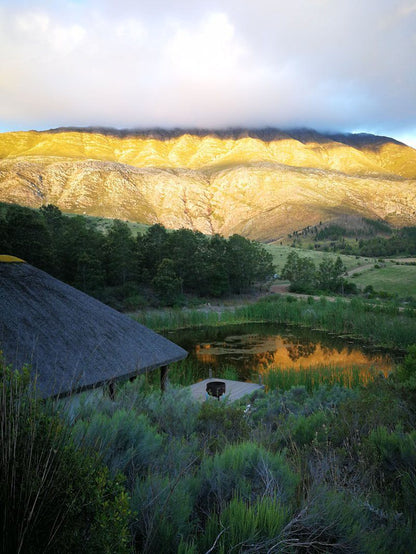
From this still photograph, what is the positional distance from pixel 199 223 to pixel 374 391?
108635 mm

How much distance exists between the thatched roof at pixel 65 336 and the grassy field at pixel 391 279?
3312 centimetres

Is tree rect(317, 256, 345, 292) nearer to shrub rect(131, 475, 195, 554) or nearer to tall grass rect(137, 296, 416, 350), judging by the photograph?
tall grass rect(137, 296, 416, 350)

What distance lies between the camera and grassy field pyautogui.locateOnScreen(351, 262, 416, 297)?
37.6 m

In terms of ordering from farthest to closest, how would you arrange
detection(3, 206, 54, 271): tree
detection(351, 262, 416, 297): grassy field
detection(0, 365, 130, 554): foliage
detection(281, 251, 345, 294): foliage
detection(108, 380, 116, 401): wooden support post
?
detection(281, 251, 345, 294): foliage < detection(351, 262, 416, 297): grassy field < detection(3, 206, 54, 271): tree < detection(108, 380, 116, 401): wooden support post < detection(0, 365, 130, 554): foliage

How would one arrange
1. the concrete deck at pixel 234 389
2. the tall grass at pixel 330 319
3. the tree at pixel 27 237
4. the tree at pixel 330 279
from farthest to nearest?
the tree at pixel 330 279 → the tree at pixel 27 237 → the tall grass at pixel 330 319 → the concrete deck at pixel 234 389

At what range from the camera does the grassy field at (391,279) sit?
3761cm

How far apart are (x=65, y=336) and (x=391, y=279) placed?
39557mm

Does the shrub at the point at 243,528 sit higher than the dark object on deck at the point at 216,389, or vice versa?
the shrub at the point at 243,528

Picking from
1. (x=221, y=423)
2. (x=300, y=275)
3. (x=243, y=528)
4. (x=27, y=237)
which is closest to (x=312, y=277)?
(x=300, y=275)

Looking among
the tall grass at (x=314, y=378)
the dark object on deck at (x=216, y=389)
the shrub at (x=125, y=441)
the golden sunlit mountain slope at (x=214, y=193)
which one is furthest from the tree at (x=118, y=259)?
the golden sunlit mountain slope at (x=214, y=193)

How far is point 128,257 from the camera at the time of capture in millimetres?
31062

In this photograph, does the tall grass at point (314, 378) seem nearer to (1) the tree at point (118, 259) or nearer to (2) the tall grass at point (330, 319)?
(2) the tall grass at point (330, 319)

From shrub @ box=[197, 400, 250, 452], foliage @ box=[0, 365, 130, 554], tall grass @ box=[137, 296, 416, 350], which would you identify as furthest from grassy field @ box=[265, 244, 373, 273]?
foliage @ box=[0, 365, 130, 554]

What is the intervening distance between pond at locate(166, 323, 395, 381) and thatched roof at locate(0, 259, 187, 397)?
7.13 metres
